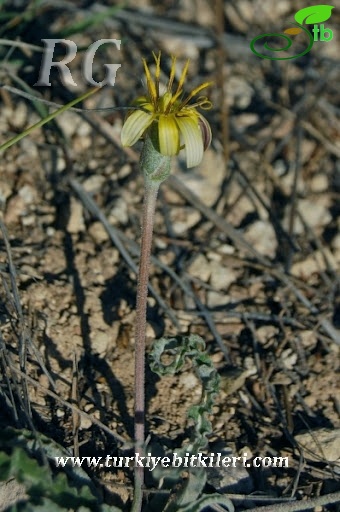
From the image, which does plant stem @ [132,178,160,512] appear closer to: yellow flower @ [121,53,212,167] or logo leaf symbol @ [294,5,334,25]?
yellow flower @ [121,53,212,167]

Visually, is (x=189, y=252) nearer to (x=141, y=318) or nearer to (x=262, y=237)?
(x=262, y=237)

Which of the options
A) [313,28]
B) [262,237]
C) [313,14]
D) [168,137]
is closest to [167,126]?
[168,137]

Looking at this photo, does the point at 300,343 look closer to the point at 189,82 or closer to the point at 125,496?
the point at 125,496

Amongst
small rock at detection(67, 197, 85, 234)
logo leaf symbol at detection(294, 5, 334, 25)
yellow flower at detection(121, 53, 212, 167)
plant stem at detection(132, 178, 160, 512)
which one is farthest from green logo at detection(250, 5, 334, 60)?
plant stem at detection(132, 178, 160, 512)

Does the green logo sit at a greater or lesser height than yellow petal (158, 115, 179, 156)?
greater

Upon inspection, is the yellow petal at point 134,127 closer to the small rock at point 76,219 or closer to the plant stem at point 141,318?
the plant stem at point 141,318

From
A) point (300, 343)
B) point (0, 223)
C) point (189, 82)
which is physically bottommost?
point (300, 343)

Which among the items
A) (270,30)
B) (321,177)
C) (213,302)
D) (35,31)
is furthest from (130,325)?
(270,30)
